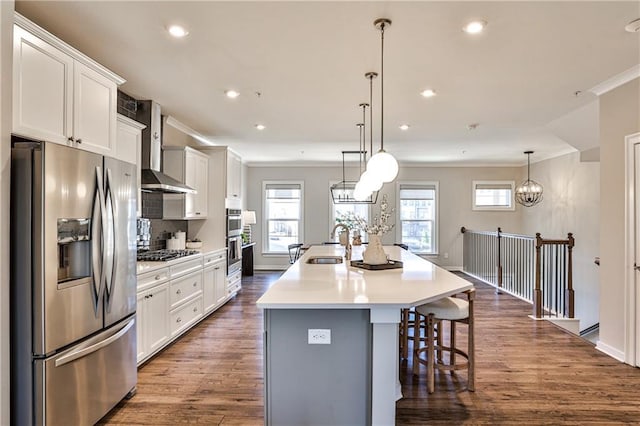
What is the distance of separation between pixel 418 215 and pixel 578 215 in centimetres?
318

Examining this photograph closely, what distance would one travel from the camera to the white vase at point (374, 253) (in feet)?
10.4

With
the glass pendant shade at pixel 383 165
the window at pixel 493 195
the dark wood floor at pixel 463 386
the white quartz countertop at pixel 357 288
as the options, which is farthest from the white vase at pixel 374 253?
the window at pixel 493 195

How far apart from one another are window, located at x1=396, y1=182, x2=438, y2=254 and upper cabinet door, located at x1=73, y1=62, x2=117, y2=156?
276 inches

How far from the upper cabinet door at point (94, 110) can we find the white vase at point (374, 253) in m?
2.19

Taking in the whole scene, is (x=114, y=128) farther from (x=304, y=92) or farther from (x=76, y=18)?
(x=304, y=92)

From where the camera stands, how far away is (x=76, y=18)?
93.4 inches

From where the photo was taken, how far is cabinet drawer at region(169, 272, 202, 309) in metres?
3.77

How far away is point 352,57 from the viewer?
2.95 meters

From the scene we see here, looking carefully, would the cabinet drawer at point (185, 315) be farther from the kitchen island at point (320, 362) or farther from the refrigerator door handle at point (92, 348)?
the kitchen island at point (320, 362)

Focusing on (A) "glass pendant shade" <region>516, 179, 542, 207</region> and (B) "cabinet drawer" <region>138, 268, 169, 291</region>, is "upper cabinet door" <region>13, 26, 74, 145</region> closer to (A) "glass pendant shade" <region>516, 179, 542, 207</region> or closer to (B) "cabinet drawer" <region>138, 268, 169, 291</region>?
(B) "cabinet drawer" <region>138, 268, 169, 291</region>

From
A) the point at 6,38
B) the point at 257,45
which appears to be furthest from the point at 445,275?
the point at 6,38

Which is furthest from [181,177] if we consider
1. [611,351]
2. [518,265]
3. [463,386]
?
[518,265]

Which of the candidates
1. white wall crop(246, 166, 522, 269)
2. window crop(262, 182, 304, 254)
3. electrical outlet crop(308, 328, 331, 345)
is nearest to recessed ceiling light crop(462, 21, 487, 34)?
electrical outlet crop(308, 328, 331, 345)

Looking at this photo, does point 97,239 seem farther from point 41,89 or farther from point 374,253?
point 374,253
